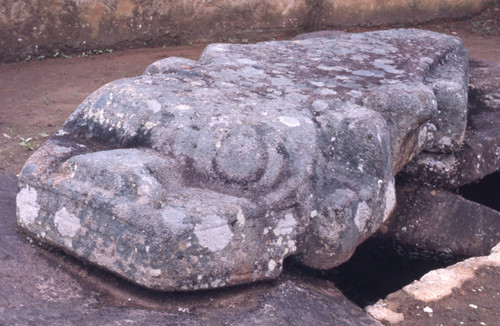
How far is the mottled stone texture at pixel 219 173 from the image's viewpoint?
1782mm

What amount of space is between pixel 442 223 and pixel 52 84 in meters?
3.51

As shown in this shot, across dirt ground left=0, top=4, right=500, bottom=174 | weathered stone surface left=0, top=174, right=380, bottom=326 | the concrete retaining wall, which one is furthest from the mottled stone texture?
the concrete retaining wall

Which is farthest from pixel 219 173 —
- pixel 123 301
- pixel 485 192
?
pixel 485 192

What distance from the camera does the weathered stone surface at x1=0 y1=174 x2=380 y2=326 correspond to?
1717 mm

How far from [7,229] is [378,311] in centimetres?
140

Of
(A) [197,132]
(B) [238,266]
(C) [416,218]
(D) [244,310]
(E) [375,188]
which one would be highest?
(A) [197,132]

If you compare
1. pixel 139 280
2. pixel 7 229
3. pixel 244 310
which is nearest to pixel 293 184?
pixel 244 310

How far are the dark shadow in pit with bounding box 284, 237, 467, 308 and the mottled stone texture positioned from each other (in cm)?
55

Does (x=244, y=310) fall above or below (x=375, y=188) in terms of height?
below

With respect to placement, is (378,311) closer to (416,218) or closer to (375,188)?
(375,188)

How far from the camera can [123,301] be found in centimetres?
184

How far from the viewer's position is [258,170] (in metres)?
1.98

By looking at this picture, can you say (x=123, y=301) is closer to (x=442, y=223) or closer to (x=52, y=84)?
(x=442, y=223)

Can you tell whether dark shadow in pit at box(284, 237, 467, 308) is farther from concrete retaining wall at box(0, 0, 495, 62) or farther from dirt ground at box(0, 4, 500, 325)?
concrete retaining wall at box(0, 0, 495, 62)
